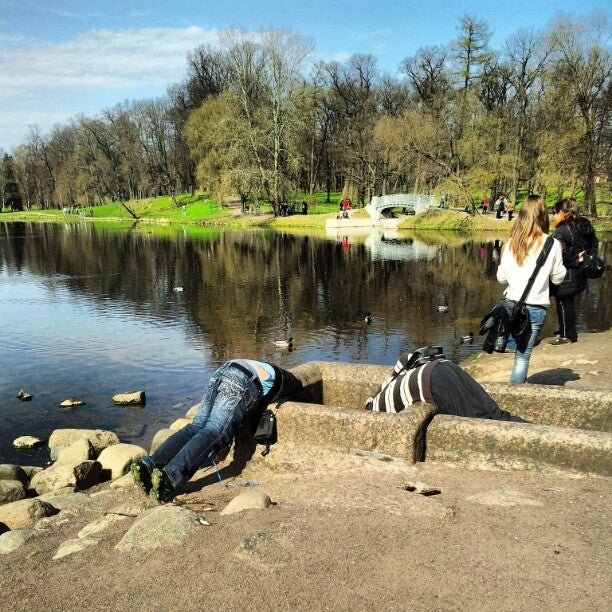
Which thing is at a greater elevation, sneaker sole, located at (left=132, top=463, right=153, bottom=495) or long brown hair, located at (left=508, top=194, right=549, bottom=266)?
long brown hair, located at (left=508, top=194, right=549, bottom=266)

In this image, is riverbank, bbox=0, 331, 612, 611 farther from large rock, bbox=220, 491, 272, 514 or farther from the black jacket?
the black jacket

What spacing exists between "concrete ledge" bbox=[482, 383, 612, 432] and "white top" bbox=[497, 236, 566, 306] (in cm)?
116

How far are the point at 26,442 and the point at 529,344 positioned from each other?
7.27 m

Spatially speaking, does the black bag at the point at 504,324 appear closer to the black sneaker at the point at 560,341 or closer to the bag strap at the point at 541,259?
the bag strap at the point at 541,259

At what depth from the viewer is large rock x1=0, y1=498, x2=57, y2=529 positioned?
562cm

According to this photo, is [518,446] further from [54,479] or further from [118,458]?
[54,479]

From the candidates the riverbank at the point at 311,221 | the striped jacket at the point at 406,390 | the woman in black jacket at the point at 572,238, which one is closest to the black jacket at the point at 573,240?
the woman in black jacket at the point at 572,238

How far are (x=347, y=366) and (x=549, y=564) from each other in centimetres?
360

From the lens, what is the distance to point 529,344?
22.0 feet

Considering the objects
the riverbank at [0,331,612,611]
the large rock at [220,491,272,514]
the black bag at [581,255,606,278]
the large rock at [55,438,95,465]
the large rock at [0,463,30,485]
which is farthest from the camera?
the black bag at [581,255,606,278]

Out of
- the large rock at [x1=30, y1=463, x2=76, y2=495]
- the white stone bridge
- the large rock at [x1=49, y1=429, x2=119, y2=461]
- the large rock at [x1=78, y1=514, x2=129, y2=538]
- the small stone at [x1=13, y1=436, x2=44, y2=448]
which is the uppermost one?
the white stone bridge

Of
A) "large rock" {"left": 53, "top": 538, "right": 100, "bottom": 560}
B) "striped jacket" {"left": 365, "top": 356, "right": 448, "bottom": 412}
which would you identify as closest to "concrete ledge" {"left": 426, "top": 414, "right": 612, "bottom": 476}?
"striped jacket" {"left": 365, "top": 356, "right": 448, "bottom": 412}

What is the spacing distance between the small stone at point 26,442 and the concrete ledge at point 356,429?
16.3 ft

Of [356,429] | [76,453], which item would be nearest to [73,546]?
[356,429]
